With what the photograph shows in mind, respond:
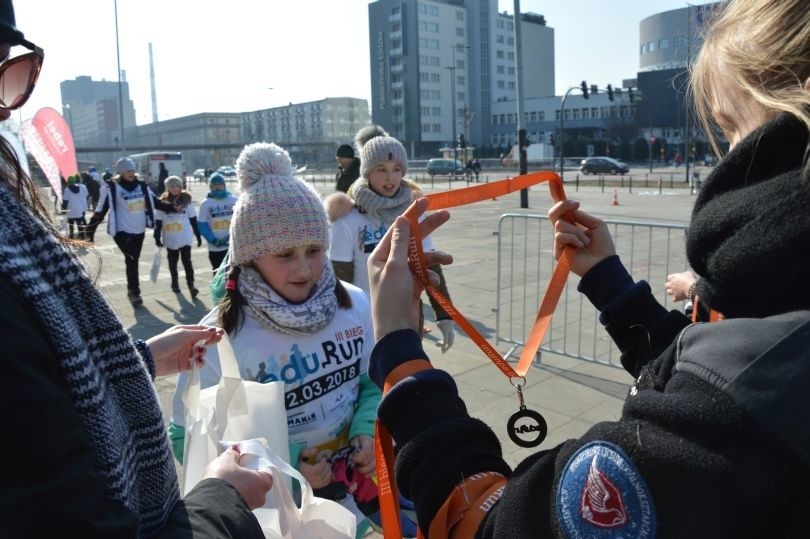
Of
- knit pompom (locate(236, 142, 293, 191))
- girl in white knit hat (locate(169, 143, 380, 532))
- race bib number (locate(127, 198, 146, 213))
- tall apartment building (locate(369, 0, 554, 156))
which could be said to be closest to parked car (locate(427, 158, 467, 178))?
race bib number (locate(127, 198, 146, 213))

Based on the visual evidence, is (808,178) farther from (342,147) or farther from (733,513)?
(342,147)

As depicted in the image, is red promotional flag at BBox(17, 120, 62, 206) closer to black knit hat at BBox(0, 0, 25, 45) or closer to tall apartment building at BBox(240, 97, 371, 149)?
black knit hat at BBox(0, 0, 25, 45)

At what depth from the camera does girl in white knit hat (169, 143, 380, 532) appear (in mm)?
2354

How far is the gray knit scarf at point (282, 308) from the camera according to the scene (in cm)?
235

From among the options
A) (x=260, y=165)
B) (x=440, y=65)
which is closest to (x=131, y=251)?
(x=260, y=165)

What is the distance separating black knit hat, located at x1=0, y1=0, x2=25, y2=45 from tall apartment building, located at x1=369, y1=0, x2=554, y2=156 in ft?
324

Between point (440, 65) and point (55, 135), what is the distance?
3802 inches

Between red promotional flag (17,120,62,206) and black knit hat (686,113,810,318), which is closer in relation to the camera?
black knit hat (686,113,810,318)

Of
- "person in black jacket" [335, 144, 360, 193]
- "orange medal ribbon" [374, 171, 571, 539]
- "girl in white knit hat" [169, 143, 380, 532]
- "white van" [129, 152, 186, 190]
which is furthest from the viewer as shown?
"white van" [129, 152, 186, 190]

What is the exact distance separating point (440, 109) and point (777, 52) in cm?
10802

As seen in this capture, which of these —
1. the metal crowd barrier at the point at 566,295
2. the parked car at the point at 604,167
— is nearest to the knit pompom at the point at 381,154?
the metal crowd barrier at the point at 566,295

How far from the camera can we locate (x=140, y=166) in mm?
49656

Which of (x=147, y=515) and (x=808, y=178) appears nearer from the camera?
(x=808, y=178)

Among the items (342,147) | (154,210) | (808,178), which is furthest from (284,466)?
(154,210)
